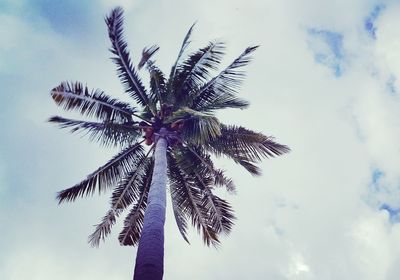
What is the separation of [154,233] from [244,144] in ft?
15.0

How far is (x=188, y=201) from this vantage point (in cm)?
1295

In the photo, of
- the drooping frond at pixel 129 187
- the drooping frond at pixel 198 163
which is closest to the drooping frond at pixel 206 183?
the drooping frond at pixel 198 163

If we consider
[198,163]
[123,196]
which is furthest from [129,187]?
[198,163]

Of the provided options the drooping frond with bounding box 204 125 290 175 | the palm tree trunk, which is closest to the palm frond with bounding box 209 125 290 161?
the drooping frond with bounding box 204 125 290 175

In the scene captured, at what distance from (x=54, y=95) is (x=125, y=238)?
16.5ft

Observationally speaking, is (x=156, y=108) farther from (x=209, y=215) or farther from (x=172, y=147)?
(x=209, y=215)

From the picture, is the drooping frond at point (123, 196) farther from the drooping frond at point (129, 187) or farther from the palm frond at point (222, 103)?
the palm frond at point (222, 103)

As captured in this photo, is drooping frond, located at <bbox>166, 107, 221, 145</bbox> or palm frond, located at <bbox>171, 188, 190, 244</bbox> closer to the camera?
drooping frond, located at <bbox>166, 107, 221, 145</bbox>

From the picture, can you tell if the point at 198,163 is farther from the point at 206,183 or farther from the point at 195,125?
the point at 195,125

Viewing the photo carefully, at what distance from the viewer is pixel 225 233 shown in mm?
12750

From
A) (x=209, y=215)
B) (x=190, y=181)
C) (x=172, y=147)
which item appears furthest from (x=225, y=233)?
(x=172, y=147)

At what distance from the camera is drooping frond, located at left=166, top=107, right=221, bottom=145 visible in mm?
9953

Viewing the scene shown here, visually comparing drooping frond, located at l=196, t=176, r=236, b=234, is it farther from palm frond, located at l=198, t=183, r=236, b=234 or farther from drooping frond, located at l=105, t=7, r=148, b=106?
drooping frond, located at l=105, t=7, r=148, b=106

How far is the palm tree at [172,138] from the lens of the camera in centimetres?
1166
